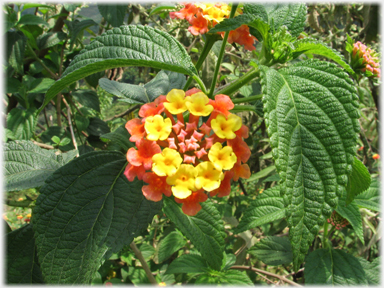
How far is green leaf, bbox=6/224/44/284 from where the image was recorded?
0.65 m

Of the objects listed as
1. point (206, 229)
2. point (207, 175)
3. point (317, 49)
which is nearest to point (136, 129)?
point (207, 175)

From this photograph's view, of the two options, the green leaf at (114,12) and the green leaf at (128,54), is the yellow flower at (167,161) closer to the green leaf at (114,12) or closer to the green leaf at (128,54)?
the green leaf at (128,54)

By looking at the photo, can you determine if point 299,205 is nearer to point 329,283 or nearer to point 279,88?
point 279,88

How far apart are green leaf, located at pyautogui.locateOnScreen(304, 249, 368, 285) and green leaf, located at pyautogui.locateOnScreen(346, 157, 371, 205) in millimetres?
371

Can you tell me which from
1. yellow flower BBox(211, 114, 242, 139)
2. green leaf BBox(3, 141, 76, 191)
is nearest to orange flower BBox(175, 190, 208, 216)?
yellow flower BBox(211, 114, 242, 139)

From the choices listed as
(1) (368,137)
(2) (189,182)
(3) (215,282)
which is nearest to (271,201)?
(3) (215,282)

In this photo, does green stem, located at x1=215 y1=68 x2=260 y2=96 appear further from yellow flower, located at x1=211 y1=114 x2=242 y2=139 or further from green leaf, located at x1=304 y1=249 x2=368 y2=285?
green leaf, located at x1=304 y1=249 x2=368 y2=285

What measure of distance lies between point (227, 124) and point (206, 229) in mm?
252

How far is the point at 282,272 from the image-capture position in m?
1.85

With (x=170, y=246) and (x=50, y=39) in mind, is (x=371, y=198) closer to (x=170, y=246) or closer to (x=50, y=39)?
(x=170, y=246)

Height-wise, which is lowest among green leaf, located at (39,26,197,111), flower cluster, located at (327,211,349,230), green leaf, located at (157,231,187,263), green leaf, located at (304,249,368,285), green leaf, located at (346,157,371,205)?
green leaf, located at (157,231,187,263)

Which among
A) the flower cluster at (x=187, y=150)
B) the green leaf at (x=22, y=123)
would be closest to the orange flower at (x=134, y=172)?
the flower cluster at (x=187, y=150)

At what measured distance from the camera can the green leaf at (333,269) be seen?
817 mm

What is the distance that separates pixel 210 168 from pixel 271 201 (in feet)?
1.26
